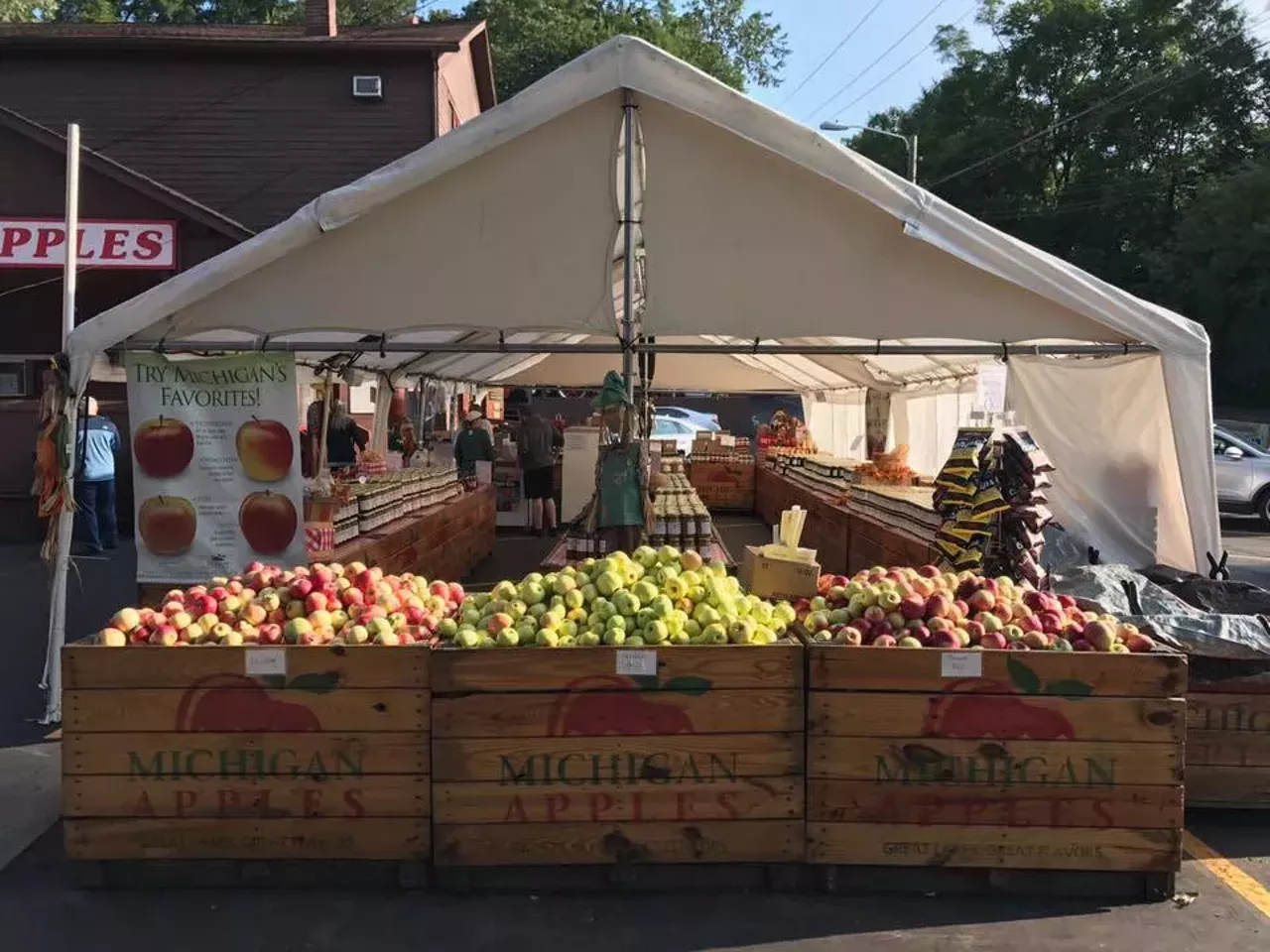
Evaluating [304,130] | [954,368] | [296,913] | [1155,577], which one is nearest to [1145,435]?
[1155,577]

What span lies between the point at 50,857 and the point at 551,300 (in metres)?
3.70

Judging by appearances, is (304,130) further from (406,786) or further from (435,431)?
(406,786)

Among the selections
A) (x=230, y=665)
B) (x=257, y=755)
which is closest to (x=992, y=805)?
(x=257, y=755)

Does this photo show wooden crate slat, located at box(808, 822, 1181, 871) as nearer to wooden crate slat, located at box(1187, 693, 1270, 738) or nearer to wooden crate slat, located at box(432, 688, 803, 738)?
wooden crate slat, located at box(432, 688, 803, 738)

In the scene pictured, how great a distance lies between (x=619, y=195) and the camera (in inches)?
251

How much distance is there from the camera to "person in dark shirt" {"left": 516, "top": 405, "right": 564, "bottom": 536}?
48.2 ft

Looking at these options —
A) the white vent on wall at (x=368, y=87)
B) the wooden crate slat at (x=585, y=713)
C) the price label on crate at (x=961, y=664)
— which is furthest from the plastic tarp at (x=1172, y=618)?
the white vent on wall at (x=368, y=87)

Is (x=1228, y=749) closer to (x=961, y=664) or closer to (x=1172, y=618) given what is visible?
(x=1172, y=618)

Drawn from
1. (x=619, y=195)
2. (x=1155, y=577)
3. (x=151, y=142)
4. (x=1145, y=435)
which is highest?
(x=151, y=142)

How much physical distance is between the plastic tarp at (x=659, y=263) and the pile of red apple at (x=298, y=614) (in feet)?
6.27

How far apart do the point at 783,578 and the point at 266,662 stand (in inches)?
99.0

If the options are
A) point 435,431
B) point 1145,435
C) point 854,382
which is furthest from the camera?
point 435,431

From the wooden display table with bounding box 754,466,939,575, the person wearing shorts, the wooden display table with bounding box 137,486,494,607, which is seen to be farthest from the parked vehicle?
the wooden display table with bounding box 137,486,494,607

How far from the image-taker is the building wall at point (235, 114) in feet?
56.7
